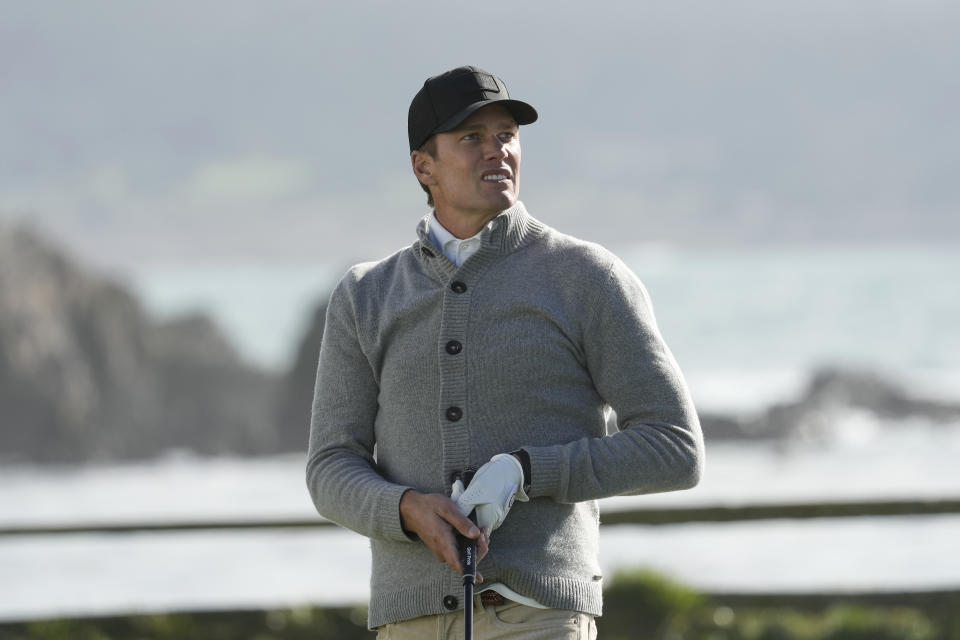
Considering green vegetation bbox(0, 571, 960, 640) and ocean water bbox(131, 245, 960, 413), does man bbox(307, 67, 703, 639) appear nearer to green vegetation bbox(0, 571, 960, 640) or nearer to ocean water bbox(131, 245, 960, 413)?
green vegetation bbox(0, 571, 960, 640)

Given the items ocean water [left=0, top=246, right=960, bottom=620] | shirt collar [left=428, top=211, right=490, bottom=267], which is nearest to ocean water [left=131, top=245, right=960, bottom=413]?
ocean water [left=0, top=246, right=960, bottom=620]

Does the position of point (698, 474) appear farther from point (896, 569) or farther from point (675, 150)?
point (675, 150)

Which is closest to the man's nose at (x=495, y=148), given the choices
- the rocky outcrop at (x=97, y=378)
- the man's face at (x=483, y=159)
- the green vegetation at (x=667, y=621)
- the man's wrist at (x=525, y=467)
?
the man's face at (x=483, y=159)

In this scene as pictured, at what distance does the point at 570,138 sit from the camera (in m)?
27.8

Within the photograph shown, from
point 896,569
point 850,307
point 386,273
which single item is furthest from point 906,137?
point 386,273

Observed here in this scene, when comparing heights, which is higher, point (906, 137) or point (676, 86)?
point (676, 86)

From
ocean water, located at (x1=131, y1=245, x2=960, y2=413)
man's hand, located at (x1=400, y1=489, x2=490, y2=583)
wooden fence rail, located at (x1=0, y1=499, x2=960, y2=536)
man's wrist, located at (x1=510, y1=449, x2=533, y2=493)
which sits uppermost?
ocean water, located at (x1=131, y1=245, x2=960, y2=413)

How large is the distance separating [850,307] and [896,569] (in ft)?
66.9

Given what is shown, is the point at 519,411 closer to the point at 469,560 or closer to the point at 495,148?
the point at 469,560

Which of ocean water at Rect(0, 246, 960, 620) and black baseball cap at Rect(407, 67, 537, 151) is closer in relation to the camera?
black baseball cap at Rect(407, 67, 537, 151)

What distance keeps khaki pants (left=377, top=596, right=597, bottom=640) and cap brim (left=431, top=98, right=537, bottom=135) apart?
66cm

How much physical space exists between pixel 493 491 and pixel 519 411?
17 cm

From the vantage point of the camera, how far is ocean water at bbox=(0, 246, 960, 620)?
4.86m

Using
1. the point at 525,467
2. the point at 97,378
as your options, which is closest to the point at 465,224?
the point at 525,467
